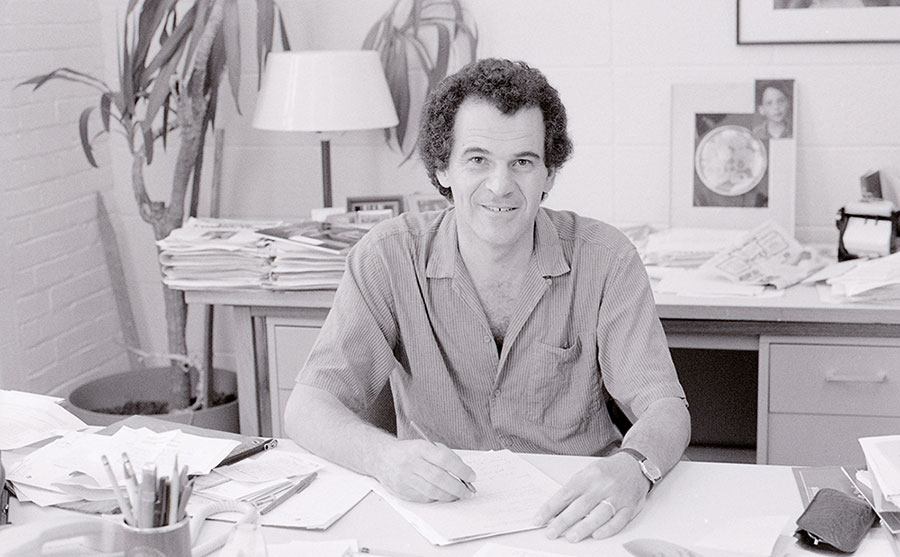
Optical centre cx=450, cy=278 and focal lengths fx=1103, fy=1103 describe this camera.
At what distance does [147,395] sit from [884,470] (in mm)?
2333

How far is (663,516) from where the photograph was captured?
4.80 ft

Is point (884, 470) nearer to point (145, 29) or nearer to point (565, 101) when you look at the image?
point (565, 101)

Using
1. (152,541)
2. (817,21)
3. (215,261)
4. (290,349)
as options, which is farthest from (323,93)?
(152,541)

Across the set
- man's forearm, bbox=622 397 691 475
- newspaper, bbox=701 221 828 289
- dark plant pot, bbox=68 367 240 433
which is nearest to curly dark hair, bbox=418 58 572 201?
man's forearm, bbox=622 397 691 475

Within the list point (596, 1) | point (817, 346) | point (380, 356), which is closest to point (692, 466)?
point (380, 356)

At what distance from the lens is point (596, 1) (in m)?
3.00

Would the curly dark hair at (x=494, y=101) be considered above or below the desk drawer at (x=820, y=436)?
above

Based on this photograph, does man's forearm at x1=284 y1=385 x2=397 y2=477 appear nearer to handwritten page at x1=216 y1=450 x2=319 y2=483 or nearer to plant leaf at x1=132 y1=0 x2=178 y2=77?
handwritten page at x1=216 y1=450 x2=319 y2=483

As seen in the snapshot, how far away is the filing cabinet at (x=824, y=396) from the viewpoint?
2.38m

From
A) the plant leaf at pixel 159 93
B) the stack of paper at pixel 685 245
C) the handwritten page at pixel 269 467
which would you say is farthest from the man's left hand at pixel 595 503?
the plant leaf at pixel 159 93

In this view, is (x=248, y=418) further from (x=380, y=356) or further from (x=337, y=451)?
(x=337, y=451)

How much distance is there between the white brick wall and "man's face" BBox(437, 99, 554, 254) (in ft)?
5.22

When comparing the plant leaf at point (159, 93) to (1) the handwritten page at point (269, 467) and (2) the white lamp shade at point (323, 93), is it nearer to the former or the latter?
(2) the white lamp shade at point (323, 93)

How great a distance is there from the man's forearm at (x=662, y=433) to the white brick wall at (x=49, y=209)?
1.95m
